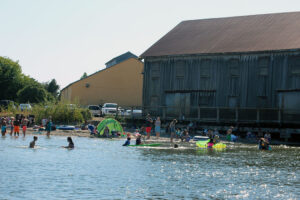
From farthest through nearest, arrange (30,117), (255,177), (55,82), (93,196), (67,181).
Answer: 1. (55,82)
2. (30,117)
3. (255,177)
4. (67,181)
5. (93,196)

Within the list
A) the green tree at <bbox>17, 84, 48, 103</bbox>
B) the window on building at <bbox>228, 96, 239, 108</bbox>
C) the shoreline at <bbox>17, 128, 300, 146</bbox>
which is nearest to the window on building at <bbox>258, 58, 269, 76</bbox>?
the window on building at <bbox>228, 96, 239, 108</bbox>

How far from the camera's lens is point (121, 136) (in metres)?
45.5

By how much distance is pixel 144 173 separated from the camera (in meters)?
24.8

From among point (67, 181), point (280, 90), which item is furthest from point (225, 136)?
point (67, 181)

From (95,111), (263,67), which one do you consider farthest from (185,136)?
(95,111)

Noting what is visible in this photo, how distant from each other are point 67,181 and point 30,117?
3193cm

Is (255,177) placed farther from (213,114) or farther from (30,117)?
(30,117)

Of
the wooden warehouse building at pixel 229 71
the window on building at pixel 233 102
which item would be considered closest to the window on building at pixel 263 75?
the wooden warehouse building at pixel 229 71

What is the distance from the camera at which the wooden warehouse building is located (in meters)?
46.3

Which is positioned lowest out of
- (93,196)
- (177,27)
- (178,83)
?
(93,196)

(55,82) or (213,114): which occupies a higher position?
(55,82)

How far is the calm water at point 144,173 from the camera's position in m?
19.8

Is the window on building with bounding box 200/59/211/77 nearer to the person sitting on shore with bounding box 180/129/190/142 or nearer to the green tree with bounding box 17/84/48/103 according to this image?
the person sitting on shore with bounding box 180/129/190/142

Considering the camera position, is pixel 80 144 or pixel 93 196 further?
pixel 80 144
